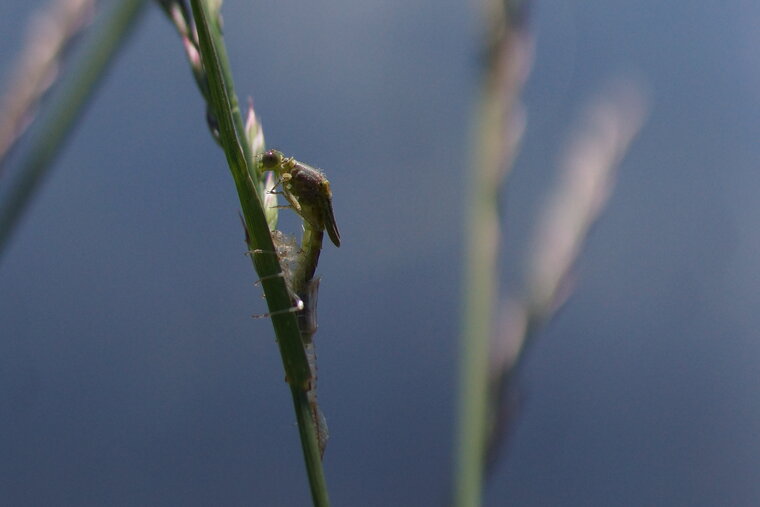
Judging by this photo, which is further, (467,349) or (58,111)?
(58,111)

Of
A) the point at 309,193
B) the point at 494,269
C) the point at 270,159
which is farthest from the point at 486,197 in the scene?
the point at 309,193

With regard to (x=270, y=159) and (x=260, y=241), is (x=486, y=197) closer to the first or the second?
(x=260, y=241)

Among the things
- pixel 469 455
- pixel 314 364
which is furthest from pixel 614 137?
pixel 314 364

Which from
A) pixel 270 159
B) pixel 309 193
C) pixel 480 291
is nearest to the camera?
pixel 480 291

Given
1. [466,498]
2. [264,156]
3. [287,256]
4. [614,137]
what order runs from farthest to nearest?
1. [287,256]
2. [264,156]
3. [614,137]
4. [466,498]

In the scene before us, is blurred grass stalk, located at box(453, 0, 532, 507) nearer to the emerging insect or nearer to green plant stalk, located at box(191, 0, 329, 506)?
green plant stalk, located at box(191, 0, 329, 506)

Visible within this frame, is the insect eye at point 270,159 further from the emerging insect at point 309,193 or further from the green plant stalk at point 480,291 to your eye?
the green plant stalk at point 480,291

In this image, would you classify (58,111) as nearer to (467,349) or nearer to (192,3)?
(192,3)
